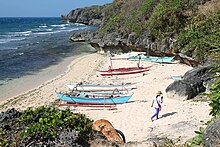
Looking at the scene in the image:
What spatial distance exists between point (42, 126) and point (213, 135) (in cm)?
320

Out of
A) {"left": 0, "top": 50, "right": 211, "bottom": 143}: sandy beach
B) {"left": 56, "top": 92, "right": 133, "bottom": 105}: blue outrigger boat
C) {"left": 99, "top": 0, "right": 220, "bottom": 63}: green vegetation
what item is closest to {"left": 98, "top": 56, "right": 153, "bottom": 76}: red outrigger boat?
{"left": 0, "top": 50, "right": 211, "bottom": 143}: sandy beach

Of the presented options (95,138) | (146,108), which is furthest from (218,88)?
(146,108)

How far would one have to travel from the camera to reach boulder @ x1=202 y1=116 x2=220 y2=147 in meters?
4.77

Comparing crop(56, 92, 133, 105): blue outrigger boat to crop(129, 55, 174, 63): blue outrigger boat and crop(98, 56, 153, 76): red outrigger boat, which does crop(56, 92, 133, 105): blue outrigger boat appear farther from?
crop(129, 55, 174, 63): blue outrigger boat

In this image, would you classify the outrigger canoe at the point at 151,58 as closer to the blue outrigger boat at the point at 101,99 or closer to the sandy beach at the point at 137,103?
the sandy beach at the point at 137,103

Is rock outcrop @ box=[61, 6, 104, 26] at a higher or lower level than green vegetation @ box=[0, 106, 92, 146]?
higher

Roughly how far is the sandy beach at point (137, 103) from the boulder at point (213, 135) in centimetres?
356

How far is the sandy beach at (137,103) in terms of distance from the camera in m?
10.7

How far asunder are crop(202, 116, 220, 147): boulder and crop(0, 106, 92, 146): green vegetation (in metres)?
2.49

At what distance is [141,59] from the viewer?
27344 mm

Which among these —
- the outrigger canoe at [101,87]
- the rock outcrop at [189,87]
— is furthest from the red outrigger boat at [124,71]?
the rock outcrop at [189,87]

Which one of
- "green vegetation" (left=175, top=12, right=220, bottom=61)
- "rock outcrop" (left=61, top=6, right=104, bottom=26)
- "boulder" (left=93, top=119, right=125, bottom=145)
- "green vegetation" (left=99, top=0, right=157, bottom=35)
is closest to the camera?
"boulder" (left=93, top=119, right=125, bottom=145)

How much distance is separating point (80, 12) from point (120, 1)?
78137mm

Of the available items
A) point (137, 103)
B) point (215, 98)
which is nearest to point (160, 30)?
point (137, 103)
